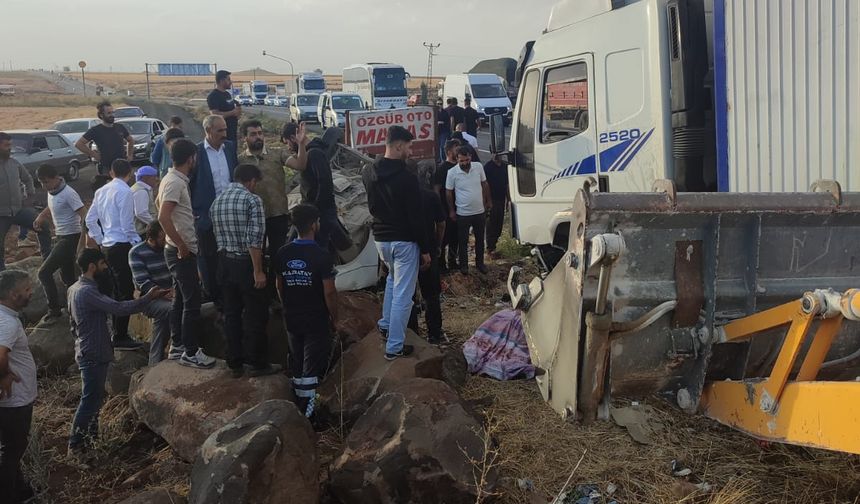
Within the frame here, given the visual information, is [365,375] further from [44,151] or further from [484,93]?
[484,93]

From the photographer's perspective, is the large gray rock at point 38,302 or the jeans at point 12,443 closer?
the jeans at point 12,443

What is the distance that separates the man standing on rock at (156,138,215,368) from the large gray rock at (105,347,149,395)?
33.5 inches

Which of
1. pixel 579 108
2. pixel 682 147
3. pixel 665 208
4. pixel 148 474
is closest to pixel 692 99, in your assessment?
pixel 682 147

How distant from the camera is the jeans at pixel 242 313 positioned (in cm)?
474

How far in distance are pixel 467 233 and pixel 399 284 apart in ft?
10.5

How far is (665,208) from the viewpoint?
2969 millimetres

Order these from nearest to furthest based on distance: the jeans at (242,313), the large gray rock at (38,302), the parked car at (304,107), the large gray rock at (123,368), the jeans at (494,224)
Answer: the jeans at (242,313) → the large gray rock at (123,368) → the large gray rock at (38,302) → the jeans at (494,224) → the parked car at (304,107)

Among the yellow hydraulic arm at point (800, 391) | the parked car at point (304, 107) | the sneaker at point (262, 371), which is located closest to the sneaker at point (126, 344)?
the sneaker at point (262, 371)

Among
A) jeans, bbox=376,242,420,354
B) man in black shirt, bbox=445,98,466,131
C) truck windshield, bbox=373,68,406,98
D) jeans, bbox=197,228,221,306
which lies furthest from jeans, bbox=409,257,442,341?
truck windshield, bbox=373,68,406,98

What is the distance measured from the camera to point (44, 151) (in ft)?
55.3

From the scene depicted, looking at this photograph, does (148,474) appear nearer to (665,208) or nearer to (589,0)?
(665,208)

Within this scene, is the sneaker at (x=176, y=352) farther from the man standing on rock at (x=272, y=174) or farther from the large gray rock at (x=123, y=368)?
the man standing on rock at (x=272, y=174)

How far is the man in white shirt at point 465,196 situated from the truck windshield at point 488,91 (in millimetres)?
19338

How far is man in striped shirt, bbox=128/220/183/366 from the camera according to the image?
5.22 meters
